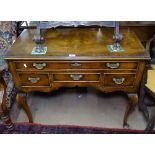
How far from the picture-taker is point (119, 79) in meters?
1.33

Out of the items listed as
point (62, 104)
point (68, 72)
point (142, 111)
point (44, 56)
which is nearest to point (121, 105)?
point (142, 111)

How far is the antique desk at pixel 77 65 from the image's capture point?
4.03 feet

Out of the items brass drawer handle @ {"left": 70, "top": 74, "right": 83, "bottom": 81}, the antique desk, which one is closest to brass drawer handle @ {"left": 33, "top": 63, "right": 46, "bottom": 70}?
the antique desk

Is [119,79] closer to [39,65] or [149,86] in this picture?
[149,86]

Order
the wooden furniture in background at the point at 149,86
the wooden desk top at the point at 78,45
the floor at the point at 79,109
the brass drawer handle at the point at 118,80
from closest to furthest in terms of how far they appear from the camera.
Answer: the wooden desk top at the point at 78,45
the brass drawer handle at the point at 118,80
the wooden furniture in background at the point at 149,86
the floor at the point at 79,109

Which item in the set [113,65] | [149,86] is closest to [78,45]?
[113,65]

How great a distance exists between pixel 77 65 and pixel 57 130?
745 mm

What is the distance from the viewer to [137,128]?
1.70 metres

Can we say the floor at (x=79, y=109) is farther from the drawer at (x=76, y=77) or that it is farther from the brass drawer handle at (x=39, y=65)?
the brass drawer handle at (x=39, y=65)

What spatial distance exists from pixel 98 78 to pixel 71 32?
51 centimetres

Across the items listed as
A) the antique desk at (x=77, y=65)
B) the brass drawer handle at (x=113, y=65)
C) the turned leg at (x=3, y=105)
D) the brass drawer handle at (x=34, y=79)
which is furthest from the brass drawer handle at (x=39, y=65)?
the brass drawer handle at (x=113, y=65)

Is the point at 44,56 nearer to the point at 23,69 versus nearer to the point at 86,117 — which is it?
the point at 23,69

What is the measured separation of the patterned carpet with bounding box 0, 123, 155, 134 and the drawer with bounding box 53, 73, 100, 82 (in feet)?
1.90

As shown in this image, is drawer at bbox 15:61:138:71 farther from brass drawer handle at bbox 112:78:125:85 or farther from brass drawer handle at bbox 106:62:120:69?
brass drawer handle at bbox 112:78:125:85
